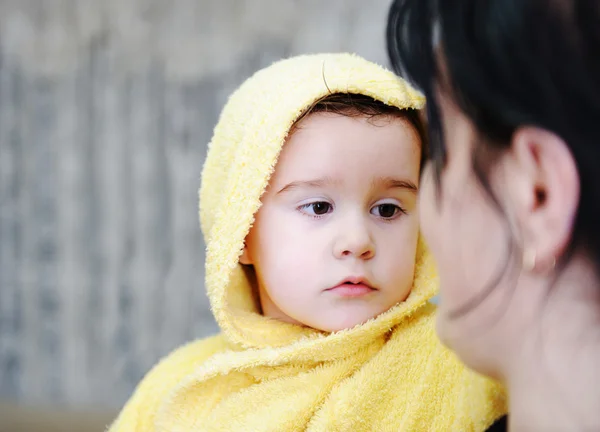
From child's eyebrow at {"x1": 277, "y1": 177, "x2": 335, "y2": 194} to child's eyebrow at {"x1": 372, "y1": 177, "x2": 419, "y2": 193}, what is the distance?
6 cm

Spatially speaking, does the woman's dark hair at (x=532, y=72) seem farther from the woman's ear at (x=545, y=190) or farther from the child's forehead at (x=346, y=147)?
the child's forehead at (x=346, y=147)

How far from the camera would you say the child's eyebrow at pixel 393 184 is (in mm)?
986

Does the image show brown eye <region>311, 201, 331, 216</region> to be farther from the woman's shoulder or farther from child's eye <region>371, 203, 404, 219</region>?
the woman's shoulder

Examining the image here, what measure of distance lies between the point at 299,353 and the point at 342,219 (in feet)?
0.62

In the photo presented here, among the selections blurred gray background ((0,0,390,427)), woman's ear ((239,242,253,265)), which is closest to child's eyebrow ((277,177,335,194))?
woman's ear ((239,242,253,265))

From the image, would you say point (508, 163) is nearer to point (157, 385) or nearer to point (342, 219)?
point (342, 219)

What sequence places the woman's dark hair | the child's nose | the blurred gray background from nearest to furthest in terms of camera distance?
the woman's dark hair, the child's nose, the blurred gray background

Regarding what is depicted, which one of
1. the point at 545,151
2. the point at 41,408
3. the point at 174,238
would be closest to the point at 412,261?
the point at 545,151

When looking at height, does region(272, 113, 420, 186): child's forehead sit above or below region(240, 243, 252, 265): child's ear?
above

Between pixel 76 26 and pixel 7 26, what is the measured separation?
19 cm

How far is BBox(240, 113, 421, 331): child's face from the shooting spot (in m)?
0.97

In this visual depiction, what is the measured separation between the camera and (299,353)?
0.99 m

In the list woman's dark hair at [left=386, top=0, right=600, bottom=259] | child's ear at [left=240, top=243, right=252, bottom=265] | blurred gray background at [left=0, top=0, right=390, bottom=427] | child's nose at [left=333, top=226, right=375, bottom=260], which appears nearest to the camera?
woman's dark hair at [left=386, top=0, right=600, bottom=259]

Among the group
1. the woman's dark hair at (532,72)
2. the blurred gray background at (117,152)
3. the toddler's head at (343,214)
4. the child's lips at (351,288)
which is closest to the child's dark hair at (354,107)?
the toddler's head at (343,214)
